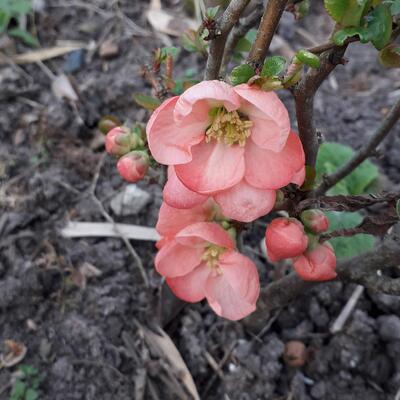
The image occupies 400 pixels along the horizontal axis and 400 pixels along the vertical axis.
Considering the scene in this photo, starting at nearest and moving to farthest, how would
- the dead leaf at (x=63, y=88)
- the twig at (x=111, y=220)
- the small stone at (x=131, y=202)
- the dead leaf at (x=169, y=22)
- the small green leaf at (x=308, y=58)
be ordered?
the small green leaf at (x=308, y=58), the twig at (x=111, y=220), the small stone at (x=131, y=202), the dead leaf at (x=63, y=88), the dead leaf at (x=169, y=22)

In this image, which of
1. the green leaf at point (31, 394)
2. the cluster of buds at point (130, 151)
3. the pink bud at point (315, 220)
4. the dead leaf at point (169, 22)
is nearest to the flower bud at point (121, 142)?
the cluster of buds at point (130, 151)

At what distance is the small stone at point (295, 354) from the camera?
153 cm

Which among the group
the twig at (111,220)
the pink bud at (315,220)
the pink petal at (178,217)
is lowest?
the twig at (111,220)

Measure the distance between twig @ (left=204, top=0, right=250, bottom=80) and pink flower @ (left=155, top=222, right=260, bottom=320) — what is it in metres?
0.28

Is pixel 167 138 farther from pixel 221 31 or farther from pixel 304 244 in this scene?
pixel 304 244

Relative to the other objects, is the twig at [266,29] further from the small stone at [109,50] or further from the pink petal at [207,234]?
the small stone at [109,50]

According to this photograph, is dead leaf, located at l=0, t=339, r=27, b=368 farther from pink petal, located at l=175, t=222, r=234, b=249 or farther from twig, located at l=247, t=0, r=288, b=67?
twig, located at l=247, t=0, r=288, b=67

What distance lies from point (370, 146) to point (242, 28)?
1.48ft

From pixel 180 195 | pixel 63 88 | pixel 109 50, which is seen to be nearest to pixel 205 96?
pixel 180 195

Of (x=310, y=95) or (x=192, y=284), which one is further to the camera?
(x=192, y=284)

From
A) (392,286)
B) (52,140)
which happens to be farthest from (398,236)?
(52,140)

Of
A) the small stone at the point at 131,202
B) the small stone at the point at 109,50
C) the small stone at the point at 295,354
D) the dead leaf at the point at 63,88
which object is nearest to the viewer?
the small stone at the point at 295,354

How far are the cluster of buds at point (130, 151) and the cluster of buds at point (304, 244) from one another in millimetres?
269

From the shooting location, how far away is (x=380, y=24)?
81cm
